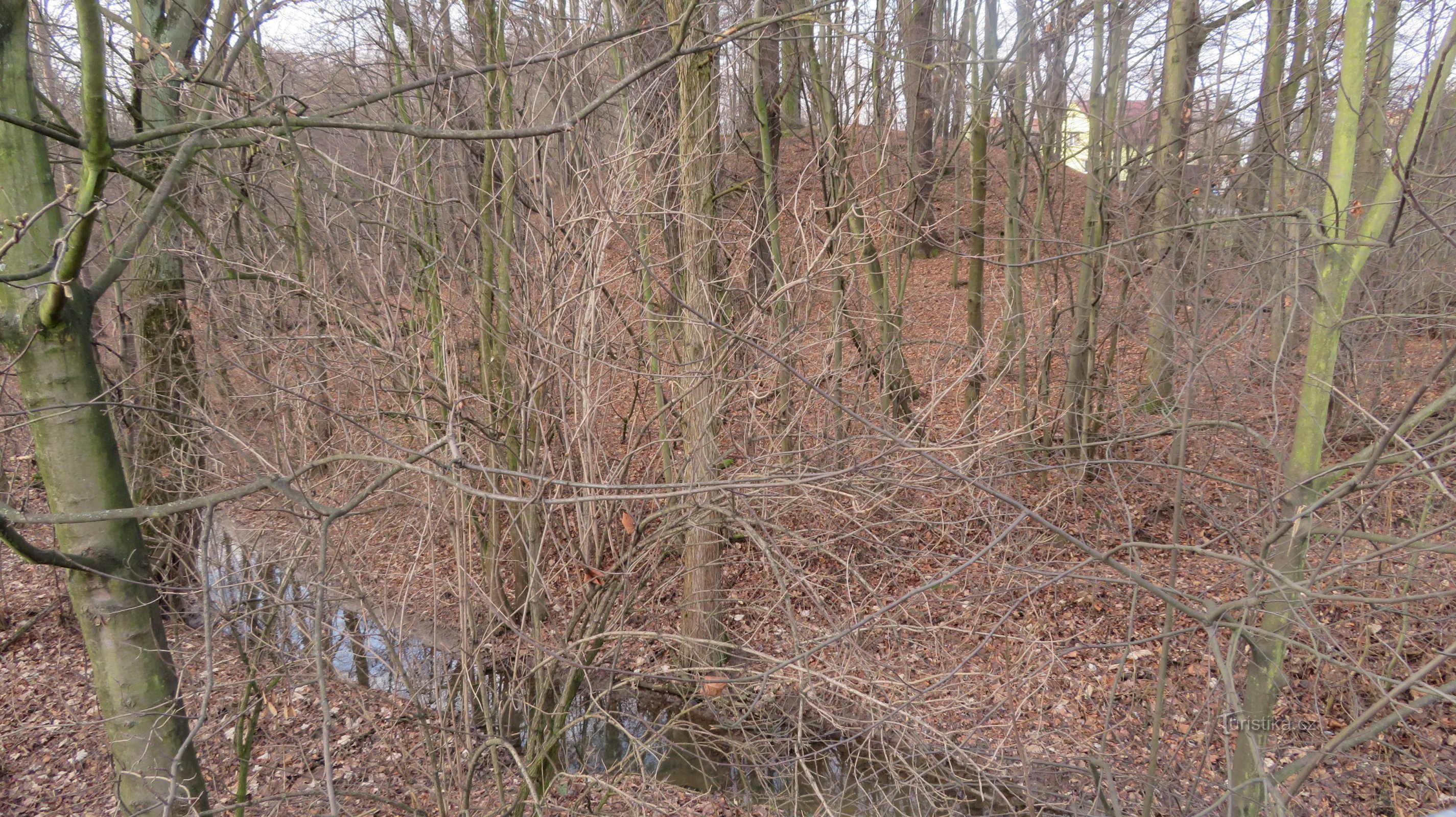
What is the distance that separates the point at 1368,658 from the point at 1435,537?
93 cm

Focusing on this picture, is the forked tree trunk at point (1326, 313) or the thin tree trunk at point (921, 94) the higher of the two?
the thin tree trunk at point (921, 94)

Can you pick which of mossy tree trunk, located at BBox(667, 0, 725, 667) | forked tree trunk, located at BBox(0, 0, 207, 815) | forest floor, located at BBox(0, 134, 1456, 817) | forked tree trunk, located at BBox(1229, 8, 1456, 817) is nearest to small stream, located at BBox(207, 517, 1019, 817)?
forest floor, located at BBox(0, 134, 1456, 817)

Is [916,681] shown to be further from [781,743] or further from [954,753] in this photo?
[781,743]

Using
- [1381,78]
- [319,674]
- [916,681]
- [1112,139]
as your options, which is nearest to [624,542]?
[916,681]

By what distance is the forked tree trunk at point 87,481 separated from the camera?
9.02 feet

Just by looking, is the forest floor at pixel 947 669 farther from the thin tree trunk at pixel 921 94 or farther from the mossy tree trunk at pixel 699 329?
the thin tree trunk at pixel 921 94

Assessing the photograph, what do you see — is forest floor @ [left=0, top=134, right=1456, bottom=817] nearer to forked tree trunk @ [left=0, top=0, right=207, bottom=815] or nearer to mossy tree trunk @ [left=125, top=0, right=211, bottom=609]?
forked tree trunk @ [left=0, top=0, right=207, bottom=815]

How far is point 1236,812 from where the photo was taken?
295cm

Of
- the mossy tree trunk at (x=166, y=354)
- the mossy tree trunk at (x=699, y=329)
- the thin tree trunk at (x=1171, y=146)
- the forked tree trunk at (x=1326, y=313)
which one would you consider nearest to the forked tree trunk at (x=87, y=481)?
the mossy tree trunk at (x=166, y=354)

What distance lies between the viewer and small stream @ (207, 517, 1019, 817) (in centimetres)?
374

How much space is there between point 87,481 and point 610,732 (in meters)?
4.91

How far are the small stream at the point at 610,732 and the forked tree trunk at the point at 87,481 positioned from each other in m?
0.36

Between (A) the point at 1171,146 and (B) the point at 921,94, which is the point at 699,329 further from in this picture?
(B) the point at 921,94

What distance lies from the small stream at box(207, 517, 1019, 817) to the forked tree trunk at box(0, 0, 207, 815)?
1.17ft
